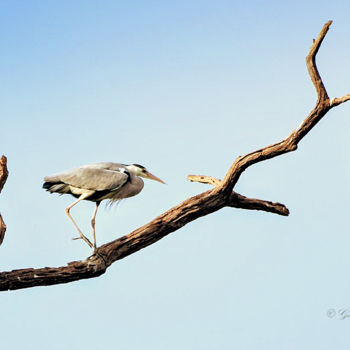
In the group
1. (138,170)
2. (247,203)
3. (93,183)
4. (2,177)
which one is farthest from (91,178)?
(247,203)

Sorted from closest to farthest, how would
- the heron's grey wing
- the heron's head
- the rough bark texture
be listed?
the rough bark texture, the heron's grey wing, the heron's head

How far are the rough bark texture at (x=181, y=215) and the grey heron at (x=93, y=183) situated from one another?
1.56ft

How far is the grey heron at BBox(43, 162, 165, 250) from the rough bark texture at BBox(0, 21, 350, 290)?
0.48m

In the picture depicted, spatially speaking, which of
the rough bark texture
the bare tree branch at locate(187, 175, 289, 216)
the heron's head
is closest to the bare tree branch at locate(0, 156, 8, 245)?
the rough bark texture

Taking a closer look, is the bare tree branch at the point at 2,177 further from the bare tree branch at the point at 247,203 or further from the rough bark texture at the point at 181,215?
the bare tree branch at the point at 247,203

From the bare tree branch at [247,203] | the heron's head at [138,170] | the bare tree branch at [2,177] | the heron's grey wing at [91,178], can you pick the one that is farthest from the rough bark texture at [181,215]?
the heron's head at [138,170]

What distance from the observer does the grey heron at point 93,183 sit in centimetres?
851

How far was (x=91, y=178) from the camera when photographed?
857cm

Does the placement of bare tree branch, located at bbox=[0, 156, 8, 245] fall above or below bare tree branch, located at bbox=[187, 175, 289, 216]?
above

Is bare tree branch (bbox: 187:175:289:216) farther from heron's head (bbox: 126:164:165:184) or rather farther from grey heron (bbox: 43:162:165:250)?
grey heron (bbox: 43:162:165:250)

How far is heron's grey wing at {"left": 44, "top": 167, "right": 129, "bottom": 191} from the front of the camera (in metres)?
8.50

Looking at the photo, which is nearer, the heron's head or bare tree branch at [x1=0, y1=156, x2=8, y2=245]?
bare tree branch at [x1=0, y1=156, x2=8, y2=245]

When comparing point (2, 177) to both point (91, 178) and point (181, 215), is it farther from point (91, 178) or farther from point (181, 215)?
point (181, 215)

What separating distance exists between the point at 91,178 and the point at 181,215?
1.25 m
